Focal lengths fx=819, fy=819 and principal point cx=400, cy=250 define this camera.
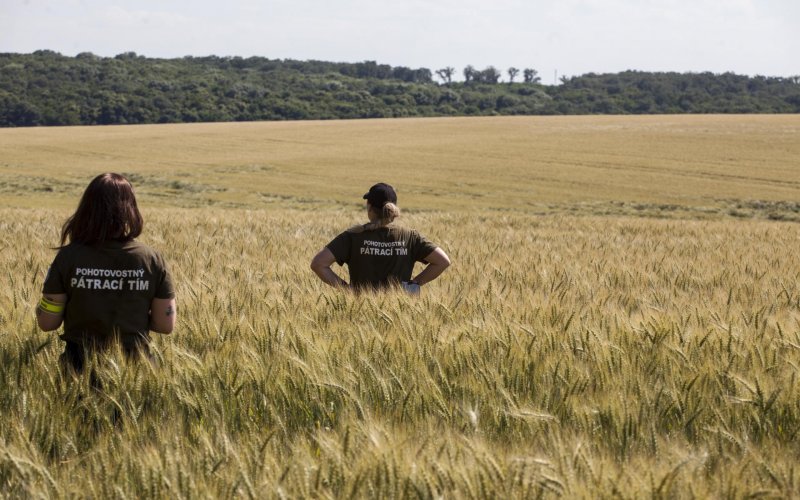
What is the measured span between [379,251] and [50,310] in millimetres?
2012

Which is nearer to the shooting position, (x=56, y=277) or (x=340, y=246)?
(x=56, y=277)

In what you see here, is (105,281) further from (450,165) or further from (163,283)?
(450,165)

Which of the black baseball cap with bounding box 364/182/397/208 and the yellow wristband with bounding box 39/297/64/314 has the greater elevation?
the black baseball cap with bounding box 364/182/397/208

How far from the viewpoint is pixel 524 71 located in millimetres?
138500

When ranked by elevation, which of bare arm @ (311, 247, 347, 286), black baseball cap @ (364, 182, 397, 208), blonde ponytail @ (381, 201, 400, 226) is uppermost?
black baseball cap @ (364, 182, 397, 208)

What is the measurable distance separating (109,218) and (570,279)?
3.44m

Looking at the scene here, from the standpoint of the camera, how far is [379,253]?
467 cm

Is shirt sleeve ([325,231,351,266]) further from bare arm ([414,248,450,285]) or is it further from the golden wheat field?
bare arm ([414,248,450,285])

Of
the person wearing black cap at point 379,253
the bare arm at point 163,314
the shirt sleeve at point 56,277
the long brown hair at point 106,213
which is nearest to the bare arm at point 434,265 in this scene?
the person wearing black cap at point 379,253

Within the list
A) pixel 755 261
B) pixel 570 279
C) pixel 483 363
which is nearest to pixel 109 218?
pixel 483 363

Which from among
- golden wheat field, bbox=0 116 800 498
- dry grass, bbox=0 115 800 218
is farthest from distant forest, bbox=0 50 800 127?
golden wheat field, bbox=0 116 800 498

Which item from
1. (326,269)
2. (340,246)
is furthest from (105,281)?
(340,246)

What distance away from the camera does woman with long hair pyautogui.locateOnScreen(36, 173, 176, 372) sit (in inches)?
118

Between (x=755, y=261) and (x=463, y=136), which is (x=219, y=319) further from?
(x=463, y=136)
